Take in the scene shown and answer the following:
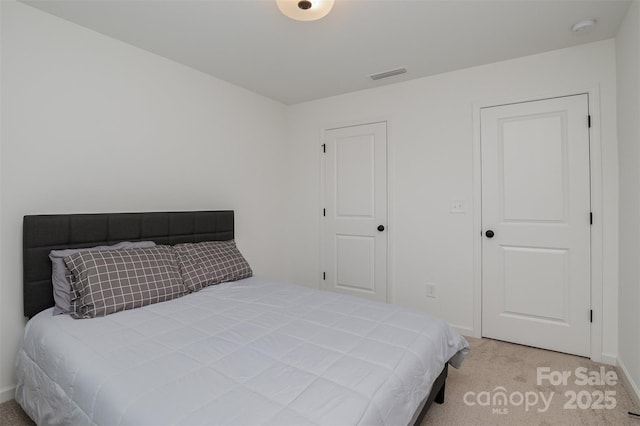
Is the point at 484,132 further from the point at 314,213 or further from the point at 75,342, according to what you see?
the point at 75,342

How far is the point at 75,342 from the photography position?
152cm

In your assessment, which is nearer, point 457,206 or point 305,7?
point 305,7

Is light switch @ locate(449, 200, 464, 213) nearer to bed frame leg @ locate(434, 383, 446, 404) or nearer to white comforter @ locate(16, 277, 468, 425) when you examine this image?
white comforter @ locate(16, 277, 468, 425)

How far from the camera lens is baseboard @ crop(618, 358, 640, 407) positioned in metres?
1.92

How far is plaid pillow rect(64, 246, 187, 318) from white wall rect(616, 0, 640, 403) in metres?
3.01

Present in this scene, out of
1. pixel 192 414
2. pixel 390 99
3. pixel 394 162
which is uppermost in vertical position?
Answer: pixel 390 99

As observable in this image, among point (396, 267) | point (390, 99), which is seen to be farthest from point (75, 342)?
point (390, 99)

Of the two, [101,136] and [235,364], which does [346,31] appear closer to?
[101,136]

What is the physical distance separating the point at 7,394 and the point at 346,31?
325cm

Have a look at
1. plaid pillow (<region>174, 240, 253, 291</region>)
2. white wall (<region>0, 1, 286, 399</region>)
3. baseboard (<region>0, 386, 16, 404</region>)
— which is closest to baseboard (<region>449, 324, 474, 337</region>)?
plaid pillow (<region>174, 240, 253, 291</region>)

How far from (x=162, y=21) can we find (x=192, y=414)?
2397mm

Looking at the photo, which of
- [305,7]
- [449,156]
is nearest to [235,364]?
[305,7]

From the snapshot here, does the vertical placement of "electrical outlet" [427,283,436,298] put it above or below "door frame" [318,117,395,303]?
below

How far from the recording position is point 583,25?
2193 mm
